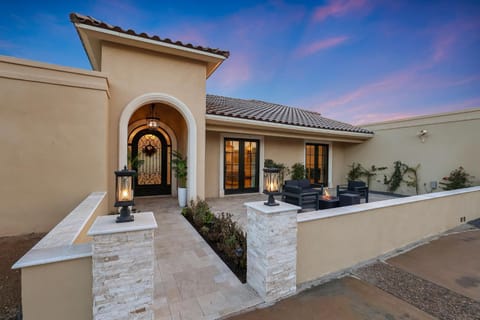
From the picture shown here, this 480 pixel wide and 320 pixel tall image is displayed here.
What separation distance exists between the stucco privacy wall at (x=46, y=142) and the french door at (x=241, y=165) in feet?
15.8

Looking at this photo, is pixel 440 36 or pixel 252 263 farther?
pixel 440 36

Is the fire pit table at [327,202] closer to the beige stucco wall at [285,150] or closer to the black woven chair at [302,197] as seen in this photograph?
the black woven chair at [302,197]

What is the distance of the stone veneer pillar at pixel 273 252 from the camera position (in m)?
2.44

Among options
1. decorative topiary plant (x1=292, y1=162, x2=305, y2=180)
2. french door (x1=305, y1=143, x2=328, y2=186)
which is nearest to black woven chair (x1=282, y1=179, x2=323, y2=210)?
decorative topiary plant (x1=292, y1=162, x2=305, y2=180)

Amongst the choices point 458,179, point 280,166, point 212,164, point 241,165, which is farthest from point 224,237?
point 458,179

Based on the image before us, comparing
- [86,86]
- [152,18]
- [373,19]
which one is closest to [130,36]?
[86,86]

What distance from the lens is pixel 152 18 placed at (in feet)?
25.6

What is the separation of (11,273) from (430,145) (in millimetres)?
13180

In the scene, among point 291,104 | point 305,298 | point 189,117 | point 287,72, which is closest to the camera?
point 305,298

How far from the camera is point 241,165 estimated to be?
29.0 ft

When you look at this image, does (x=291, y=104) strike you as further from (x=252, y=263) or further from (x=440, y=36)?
(x=252, y=263)

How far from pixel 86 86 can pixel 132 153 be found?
353 centimetres

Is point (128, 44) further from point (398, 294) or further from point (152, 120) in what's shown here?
point (398, 294)

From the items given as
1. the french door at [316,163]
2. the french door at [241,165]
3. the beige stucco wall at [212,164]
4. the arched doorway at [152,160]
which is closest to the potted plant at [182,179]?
the beige stucco wall at [212,164]
